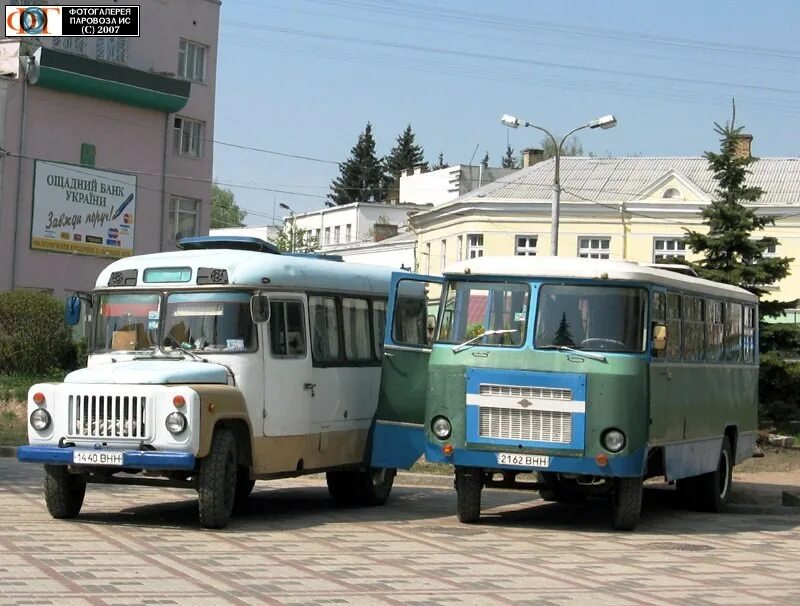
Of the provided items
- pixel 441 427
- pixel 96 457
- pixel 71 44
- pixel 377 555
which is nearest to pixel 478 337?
pixel 441 427

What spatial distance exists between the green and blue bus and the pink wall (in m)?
29.2

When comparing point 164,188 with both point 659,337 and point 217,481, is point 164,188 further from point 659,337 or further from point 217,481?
point 217,481

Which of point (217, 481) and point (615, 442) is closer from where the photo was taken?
point (217, 481)

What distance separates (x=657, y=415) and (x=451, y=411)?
2.22 metres

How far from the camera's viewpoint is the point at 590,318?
15.5 metres

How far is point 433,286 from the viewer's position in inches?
689

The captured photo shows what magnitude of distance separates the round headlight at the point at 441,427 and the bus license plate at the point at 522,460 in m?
0.67

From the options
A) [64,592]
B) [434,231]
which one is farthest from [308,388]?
[434,231]

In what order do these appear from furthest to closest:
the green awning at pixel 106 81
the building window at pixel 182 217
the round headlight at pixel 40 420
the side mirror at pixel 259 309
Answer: the building window at pixel 182 217
the green awning at pixel 106 81
the side mirror at pixel 259 309
the round headlight at pixel 40 420

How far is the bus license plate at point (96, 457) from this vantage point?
1401 centimetres

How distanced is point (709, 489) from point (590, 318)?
4776mm

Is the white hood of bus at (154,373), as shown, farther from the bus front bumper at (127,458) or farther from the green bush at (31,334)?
the green bush at (31,334)

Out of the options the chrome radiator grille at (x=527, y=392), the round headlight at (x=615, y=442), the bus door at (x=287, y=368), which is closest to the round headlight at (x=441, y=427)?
the chrome radiator grille at (x=527, y=392)

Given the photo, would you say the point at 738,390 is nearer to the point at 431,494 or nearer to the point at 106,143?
the point at 431,494
